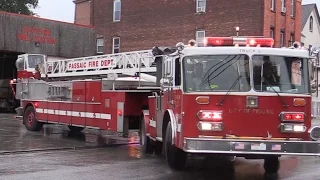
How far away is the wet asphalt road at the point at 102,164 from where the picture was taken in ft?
30.0

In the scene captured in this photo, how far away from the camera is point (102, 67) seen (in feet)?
54.6

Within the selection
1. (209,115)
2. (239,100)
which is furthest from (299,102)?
(209,115)

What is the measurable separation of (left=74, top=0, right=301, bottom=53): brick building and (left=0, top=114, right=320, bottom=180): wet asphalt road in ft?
55.0

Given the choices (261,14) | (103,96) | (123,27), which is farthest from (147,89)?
(123,27)

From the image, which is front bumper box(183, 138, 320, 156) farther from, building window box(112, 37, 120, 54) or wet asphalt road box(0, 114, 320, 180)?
building window box(112, 37, 120, 54)

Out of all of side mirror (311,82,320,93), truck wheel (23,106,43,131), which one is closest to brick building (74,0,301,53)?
truck wheel (23,106,43,131)

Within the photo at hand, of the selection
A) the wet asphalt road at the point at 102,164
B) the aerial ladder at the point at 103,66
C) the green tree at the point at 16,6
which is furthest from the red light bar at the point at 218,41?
the green tree at the point at 16,6

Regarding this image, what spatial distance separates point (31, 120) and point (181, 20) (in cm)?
1826

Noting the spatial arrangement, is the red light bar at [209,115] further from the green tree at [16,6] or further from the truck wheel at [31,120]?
the green tree at [16,6]

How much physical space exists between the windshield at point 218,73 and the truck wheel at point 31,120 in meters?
10.3

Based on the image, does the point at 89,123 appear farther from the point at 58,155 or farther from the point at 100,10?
the point at 100,10

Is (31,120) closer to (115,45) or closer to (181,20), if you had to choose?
(181,20)

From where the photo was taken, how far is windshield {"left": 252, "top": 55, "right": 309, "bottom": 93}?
8.63 metres

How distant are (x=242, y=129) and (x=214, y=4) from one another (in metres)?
24.5
